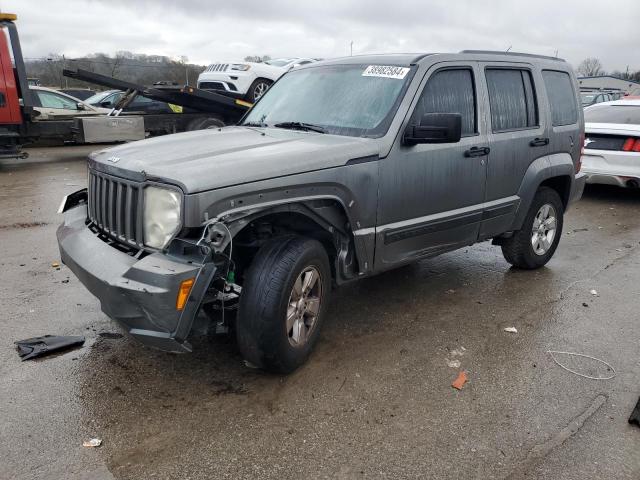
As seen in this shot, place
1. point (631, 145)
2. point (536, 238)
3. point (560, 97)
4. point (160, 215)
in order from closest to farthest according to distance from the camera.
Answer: point (160, 215)
point (560, 97)
point (536, 238)
point (631, 145)

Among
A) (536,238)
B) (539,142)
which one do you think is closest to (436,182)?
(539,142)

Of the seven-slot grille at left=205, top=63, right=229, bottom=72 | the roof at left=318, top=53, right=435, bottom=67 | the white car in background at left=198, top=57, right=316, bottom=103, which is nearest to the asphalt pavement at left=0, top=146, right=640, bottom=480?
the roof at left=318, top=53, right=435, bottom=67

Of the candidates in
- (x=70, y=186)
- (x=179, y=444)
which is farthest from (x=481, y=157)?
(x=70, y=186)

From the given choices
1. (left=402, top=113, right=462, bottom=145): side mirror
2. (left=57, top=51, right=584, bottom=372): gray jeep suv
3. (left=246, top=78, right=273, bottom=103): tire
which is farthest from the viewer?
(left=246, top=78, right=273, bottom=103): tire

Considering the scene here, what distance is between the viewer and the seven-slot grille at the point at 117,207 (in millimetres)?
3115

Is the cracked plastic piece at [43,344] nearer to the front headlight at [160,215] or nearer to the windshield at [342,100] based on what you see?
the front headlight at [160,215]

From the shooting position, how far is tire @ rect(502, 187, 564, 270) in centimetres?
536

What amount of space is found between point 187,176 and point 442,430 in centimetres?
190

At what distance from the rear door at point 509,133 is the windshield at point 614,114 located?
519cm

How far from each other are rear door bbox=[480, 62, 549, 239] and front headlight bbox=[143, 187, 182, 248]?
2732 mm

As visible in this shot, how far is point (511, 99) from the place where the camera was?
4855 millimetres

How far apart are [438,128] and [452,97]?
80 cm

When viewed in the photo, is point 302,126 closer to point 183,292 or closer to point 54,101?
point 183,292

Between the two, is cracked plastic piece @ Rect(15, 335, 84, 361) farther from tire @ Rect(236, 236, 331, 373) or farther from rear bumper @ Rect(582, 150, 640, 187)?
rear bumper @ Rect(582, 150, 640, 187)
